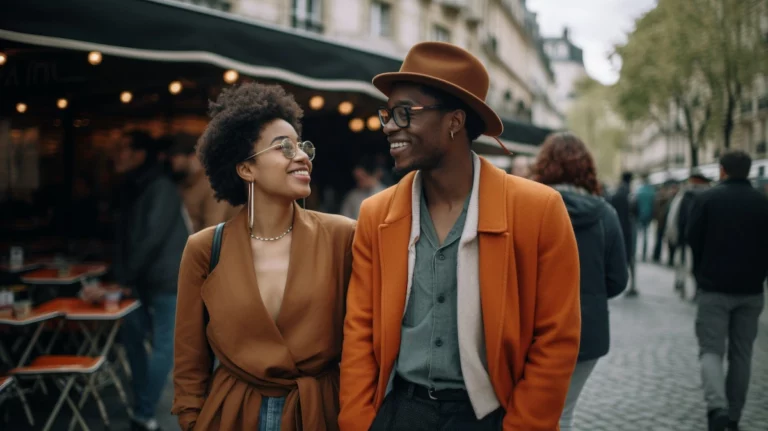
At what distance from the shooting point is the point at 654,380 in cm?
646

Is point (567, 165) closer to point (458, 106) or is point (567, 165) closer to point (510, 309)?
point (458, 106)

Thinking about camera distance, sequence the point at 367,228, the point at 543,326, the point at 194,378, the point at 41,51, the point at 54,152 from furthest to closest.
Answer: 1. the point at 54,152
2. the point at 41,51
3. the point at 194,378
4. the point at 367,228
5. the point at 543,326

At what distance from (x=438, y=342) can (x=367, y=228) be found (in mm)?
491

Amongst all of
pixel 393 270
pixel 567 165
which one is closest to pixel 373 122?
pixel 567 165

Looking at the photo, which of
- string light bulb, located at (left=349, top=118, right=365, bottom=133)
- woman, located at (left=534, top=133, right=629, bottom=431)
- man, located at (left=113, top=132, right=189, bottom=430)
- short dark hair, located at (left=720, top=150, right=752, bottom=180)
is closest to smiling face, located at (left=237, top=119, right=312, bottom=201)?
woman, located at (left=534, top=133, right=629, bottom=431)

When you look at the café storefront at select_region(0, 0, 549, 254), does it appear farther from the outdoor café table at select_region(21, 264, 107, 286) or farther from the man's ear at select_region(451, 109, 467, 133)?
the man's ear at select_region(451, 109, 467, 133)

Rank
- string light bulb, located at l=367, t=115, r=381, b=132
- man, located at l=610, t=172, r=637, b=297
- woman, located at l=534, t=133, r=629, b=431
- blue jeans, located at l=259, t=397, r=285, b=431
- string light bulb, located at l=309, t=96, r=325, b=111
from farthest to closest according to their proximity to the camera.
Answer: string light bulb, located at l=367, t=115, r=381, b=132 → man, located at l=610, t=172, r=637, b=297 → string light bulb, located at l=309, t=96, r=325, b=111 → woman, located at l=534, t=133, r=629, b=431 → blue jeans, located at l=259, t=397, r=285, b=431

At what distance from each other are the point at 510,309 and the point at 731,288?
347cm

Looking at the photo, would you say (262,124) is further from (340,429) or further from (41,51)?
(41,51)

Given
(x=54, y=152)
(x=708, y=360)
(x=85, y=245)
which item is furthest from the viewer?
(x=54, y=152)

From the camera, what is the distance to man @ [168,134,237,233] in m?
5.86

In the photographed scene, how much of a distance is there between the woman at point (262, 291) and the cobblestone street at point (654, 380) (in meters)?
3.37

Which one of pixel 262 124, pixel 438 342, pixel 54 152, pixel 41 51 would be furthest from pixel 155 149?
pixel 54 152

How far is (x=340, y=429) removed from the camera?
Answer: 2.32m
